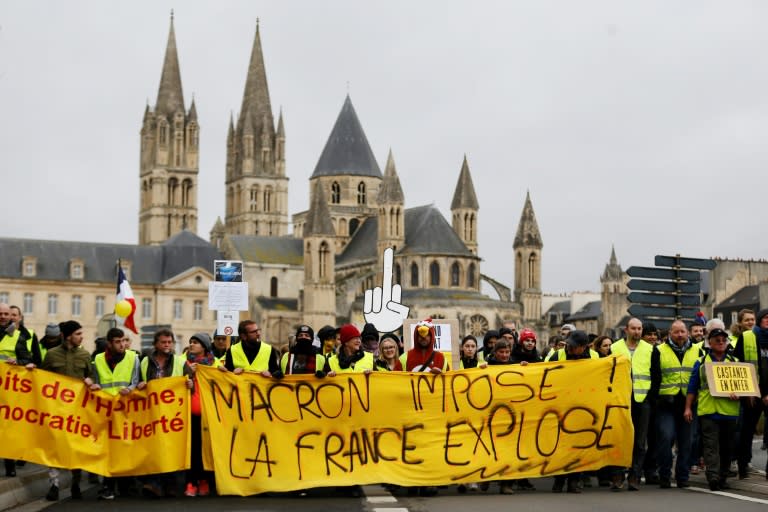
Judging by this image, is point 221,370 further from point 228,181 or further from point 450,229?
point 228,181

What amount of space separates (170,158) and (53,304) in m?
26.1

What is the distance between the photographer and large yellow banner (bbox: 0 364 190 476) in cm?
1413

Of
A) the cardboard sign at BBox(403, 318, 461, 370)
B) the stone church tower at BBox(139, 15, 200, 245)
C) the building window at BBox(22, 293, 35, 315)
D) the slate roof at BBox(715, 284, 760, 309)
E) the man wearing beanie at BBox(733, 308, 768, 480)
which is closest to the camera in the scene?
the man wearing beanie at BBox(733, 308, 768, 480)

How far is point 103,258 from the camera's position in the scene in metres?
109

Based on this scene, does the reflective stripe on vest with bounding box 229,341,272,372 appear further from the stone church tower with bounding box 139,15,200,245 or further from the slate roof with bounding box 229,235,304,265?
the stone church tower with bounding box 139,15,200,245

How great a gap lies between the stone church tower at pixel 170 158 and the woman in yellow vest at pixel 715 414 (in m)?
114

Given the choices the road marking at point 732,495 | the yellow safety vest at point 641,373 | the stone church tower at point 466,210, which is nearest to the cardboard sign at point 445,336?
the yellow safety vest at point 641,373

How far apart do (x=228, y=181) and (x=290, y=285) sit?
71.7 ft

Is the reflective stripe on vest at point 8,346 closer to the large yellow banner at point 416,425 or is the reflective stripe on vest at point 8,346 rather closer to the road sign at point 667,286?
the large yellow banner at point 416,425

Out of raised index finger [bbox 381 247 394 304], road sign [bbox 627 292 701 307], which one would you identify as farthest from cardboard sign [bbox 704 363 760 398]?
raised index finger [bbox 381 247 394 304]

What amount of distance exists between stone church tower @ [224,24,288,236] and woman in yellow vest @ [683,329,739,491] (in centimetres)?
11746

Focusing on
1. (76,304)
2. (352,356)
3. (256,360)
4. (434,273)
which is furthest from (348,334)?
(76,304)

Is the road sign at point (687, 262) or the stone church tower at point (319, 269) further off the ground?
the stone church tower at point (319, 269)

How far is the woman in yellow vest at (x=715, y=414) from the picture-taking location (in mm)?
14734
